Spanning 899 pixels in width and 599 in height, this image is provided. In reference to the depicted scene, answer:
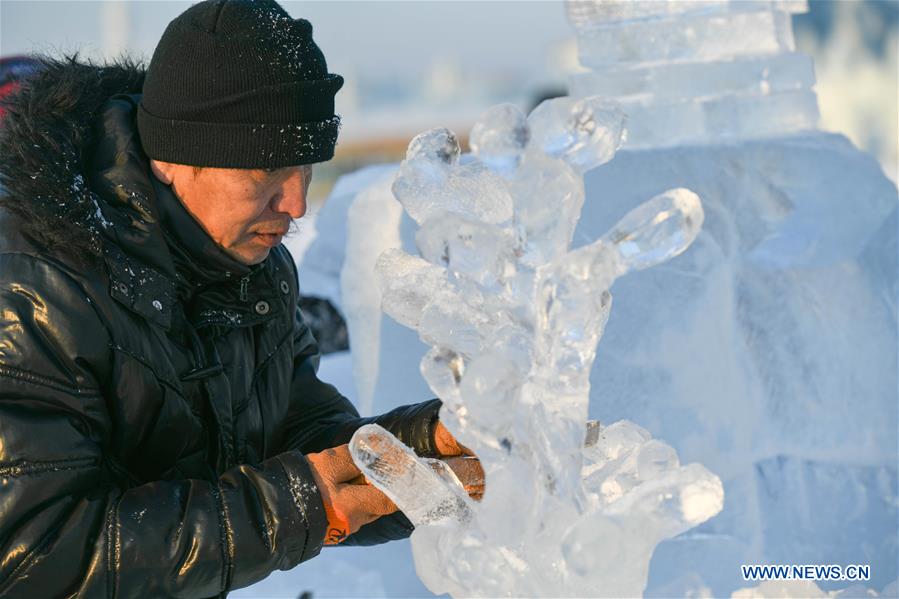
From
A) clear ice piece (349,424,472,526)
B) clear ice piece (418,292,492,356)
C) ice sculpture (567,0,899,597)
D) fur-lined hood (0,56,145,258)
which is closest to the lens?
clear ice piece (418,292,492,356)

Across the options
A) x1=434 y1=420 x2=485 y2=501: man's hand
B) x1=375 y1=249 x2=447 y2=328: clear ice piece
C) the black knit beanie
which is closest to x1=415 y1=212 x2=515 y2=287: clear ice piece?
x1=375 y1=249 x2=447 y2=328: clear ice piece

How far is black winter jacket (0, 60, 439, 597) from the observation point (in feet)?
5.43

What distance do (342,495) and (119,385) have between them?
372 mm

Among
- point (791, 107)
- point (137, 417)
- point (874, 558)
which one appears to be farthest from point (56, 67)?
point (874, 558)

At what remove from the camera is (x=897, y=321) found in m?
3.37

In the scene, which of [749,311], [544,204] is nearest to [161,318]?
[544,204]

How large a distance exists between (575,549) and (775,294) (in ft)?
7.18

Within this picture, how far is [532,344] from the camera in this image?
1.36 m

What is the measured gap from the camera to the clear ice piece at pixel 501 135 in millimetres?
1278

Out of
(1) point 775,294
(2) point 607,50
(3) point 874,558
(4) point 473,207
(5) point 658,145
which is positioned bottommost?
(3) point 874,558

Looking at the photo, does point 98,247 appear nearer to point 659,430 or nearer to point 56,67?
point 56,67

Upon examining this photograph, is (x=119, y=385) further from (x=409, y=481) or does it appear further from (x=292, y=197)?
(x=409, y=481)

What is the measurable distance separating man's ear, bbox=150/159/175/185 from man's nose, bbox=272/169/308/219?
0.17 m

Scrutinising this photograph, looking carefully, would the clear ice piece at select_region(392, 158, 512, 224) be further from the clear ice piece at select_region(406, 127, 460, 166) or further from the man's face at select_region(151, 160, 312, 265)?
the man's face at select_region(151, 160, 312, 265)
